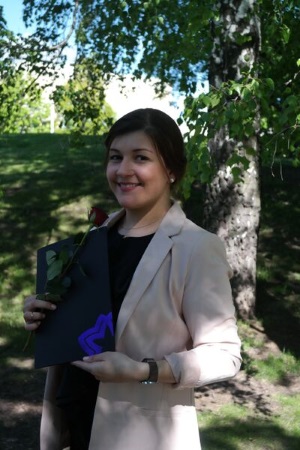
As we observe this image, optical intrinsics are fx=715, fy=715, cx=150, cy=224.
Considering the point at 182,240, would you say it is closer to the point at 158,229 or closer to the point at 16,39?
the point at 158,229

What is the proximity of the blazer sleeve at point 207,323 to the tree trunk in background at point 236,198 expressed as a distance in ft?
19.6

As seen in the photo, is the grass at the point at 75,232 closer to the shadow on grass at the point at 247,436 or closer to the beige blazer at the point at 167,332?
the shadow on grass at the point at 247,436

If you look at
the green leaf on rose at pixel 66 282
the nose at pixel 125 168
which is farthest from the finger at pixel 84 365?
the nose at pixel 125 168

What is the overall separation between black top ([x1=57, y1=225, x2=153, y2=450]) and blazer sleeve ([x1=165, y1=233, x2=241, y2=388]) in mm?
206

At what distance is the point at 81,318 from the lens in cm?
204

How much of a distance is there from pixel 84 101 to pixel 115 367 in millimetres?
8645

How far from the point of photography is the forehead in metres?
2.11

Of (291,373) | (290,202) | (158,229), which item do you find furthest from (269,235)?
(158,229)

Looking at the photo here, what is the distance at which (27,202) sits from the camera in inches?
477

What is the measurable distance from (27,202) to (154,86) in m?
3.02

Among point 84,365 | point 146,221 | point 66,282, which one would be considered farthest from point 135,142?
point 84,365

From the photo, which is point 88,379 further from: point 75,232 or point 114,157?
point 75,232

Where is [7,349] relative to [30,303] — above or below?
below

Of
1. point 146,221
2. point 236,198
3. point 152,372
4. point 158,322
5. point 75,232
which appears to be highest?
point 146,221
